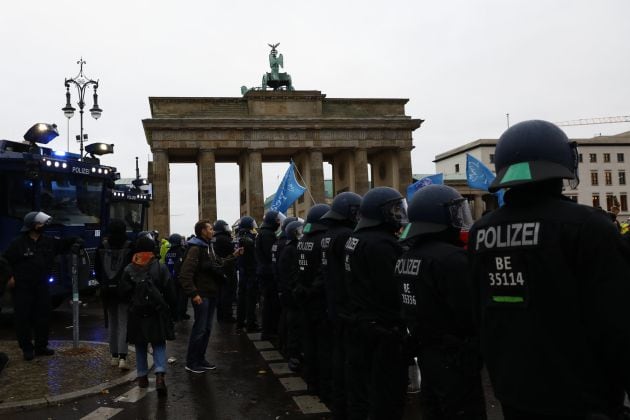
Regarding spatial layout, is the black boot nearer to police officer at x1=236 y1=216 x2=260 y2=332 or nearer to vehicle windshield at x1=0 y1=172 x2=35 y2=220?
police officer at x1=236 y1=216 x2=260 y2=332

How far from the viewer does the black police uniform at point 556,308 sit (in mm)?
2004

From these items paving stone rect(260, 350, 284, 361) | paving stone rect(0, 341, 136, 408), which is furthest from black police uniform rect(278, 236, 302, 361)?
paving stone rect(0, 341, 136, 408)

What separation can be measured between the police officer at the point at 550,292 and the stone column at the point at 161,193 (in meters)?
42.7

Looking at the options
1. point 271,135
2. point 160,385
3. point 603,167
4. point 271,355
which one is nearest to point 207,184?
point 271,135

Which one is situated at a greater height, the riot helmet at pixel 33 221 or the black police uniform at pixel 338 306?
the riot helmet at pixel 33 221

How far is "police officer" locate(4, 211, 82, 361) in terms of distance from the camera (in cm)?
820

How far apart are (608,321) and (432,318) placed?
133 cm

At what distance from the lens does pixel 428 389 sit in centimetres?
324

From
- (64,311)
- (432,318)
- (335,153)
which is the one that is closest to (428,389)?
(432,318)

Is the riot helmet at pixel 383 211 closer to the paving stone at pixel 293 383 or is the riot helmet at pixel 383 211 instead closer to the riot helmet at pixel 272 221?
the paving stone at pixel 293 383

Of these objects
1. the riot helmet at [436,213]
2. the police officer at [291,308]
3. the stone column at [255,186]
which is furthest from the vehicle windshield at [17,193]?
the stone column at [255,186]

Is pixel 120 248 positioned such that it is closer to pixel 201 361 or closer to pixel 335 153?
pixel 201 361

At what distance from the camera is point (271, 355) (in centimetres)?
863

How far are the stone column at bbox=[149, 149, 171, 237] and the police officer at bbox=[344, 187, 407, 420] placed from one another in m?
40.5
